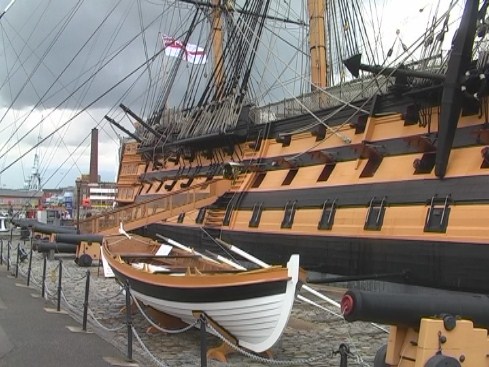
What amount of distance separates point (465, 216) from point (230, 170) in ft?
39.2

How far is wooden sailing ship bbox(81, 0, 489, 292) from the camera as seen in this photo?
1243 centimetres

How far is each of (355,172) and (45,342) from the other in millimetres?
9719

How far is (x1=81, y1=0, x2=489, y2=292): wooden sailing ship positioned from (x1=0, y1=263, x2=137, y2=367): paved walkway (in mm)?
6591

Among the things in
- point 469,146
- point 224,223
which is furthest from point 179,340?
point 224,223

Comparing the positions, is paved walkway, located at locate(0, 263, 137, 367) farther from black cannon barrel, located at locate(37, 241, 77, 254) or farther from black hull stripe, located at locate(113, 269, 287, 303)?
black cannon barrel, located at locate(37, 241, 77, 254)

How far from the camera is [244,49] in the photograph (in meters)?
27.6

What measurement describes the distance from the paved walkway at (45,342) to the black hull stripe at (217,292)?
1045 millimetres

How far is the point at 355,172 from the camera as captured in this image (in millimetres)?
16172

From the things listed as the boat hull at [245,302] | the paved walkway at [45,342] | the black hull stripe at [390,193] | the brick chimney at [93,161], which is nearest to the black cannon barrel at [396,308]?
the boat hull at [245,302]

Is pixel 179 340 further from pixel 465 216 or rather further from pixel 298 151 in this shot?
pixel 298 151

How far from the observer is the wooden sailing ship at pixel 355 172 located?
12.4 meters

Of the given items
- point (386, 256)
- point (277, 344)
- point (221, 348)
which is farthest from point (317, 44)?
point (221, 348)

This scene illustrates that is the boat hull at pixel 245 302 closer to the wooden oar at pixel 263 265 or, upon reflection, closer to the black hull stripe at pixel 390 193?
the wooden oar at pixel 263 265

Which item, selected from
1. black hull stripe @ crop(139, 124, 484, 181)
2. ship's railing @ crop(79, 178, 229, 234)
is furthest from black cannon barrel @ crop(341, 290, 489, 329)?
ship's railing @ crop(79, 178, 229, 234)
